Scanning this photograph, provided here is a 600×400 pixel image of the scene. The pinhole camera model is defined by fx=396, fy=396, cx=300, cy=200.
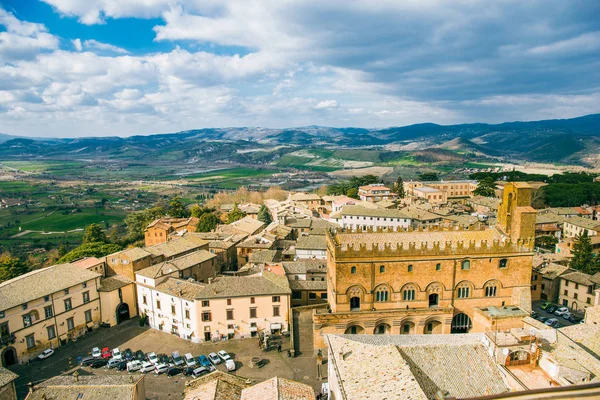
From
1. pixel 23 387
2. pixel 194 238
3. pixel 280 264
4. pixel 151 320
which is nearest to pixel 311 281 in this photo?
pixel 280 264

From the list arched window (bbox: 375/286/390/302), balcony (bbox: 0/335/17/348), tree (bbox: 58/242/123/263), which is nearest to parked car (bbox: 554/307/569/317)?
arched window (bbox: 375/286/390/302)

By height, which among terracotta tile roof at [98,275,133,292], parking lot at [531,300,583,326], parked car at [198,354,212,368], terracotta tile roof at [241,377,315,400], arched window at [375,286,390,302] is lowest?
parking lot at [531,300,583,326]

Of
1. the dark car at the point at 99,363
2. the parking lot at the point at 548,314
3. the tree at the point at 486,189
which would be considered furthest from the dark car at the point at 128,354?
the tree at the point at 486,189

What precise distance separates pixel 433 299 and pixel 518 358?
47.4 feet

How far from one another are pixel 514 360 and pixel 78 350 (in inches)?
1624

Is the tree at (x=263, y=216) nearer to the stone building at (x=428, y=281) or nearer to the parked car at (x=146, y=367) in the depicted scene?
the stone building at (x=428, y=281)

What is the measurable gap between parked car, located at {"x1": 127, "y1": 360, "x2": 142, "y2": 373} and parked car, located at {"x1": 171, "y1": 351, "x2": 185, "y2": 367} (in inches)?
121

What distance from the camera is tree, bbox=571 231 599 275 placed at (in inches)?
2209

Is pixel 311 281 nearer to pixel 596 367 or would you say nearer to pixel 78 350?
pixel 78 350

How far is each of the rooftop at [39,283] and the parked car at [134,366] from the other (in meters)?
12.7

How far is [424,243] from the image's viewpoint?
127 feet

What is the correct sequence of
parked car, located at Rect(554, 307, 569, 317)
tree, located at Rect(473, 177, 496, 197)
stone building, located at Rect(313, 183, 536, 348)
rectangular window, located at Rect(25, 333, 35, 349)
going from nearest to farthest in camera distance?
stone building, located at Rect(313, 183, 536, 348)
rectangular window, located at Rect(25, 333, 35, 349)
parked car, located at Rect(554, 307, 569, 317)
tree, located at Rect(473, 177, 496, 197)

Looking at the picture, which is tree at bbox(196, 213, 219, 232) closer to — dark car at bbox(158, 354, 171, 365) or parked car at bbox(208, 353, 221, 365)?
→ dark car at bbox(158, 354, 171, 365)

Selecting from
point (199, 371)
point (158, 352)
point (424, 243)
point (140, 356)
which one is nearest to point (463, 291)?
point (424, 243)
